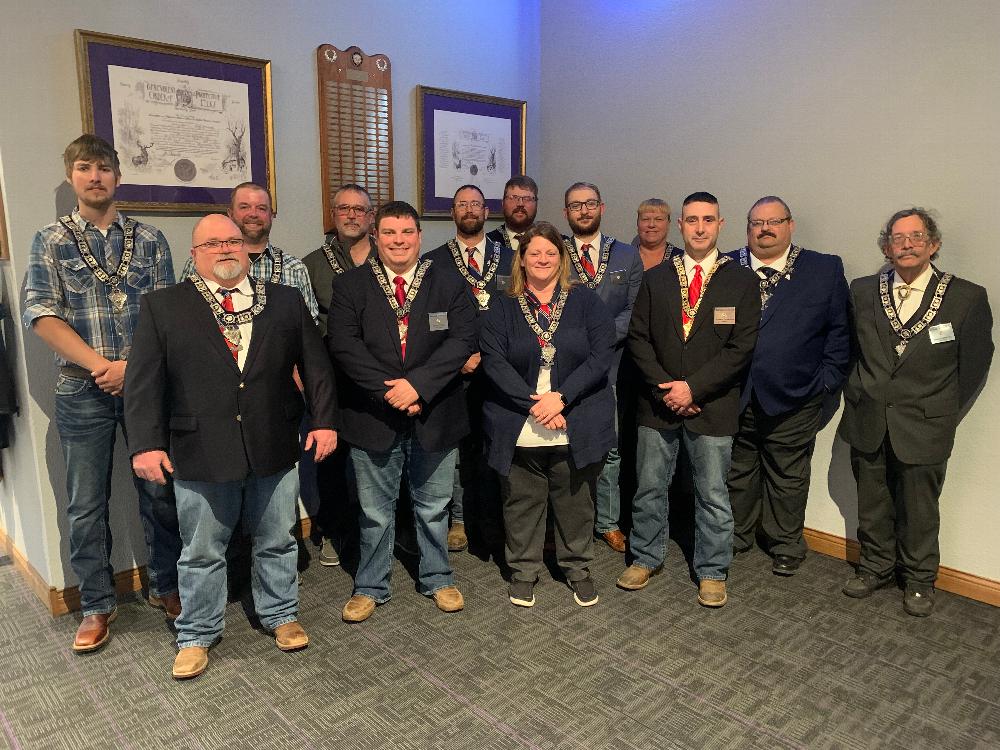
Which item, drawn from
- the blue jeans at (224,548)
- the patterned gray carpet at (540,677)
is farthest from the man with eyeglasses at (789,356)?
the blue jeans at (224,548)

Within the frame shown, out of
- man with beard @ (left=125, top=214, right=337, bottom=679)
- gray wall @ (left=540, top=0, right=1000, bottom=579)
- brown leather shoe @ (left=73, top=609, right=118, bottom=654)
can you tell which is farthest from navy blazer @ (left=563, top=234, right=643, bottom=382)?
brown leather shoe @ (left=73, top=609, right=118, bottom=654)

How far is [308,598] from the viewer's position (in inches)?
126

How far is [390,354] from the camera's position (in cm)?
283

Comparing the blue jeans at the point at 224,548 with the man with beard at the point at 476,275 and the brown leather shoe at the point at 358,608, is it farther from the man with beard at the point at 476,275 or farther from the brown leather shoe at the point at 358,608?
the man with beard at the point at 476,275

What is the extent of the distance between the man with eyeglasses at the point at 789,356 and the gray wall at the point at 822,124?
321mm

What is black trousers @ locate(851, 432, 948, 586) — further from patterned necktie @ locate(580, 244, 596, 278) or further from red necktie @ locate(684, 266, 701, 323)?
patterned necktie @ locate(580, 244, 596, 278)

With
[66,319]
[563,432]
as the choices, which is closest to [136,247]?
[66,319]

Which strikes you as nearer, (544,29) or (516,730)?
(516,730)

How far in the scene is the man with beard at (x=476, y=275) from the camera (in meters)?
3.53

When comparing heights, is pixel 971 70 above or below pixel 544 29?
below

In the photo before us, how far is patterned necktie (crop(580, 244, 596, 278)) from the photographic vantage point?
3.47 meters

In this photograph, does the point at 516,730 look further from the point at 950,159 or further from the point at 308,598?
the point at 950,159

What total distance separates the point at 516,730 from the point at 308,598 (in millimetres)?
1227

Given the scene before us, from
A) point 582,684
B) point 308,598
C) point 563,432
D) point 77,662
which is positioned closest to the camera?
point 582,684
